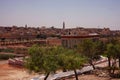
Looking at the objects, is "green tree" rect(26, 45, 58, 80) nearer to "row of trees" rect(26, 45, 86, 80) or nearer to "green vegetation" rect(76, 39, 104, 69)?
Answer: "row of trees" rect(26, 45, 86, 80)

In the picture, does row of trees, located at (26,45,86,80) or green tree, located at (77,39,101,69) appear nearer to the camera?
row of trees, located at (26,45,86,80)

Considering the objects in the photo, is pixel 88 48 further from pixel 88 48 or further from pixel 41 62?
pixel 41 62

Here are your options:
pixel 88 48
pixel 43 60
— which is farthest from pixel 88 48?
pixel 43 60

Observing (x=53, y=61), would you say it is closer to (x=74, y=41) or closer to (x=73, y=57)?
(x=73, y=57)

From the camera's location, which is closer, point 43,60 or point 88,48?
point 43,60

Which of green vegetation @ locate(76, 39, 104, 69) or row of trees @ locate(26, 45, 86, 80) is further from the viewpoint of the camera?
green vegetation @ locate(76, 39, 104, 69)

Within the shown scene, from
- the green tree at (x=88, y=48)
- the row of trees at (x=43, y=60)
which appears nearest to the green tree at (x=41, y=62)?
the row of trees at (x=43, y=60)

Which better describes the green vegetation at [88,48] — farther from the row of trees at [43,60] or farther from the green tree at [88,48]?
the row of trees at [43,60]

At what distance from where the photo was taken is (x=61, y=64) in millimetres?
28609

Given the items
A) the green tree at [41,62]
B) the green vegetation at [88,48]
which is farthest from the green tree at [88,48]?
the green tree at [41,62]

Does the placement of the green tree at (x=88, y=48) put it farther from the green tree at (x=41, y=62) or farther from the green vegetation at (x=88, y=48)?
the green tree at (x=41, y=62)

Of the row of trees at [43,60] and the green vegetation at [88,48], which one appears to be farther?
the green vegetation at [88,48]

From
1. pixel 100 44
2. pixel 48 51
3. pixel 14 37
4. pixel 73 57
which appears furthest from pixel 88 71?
pixel 14 37

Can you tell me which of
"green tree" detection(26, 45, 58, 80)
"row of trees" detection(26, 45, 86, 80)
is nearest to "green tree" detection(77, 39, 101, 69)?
"row of trees" detection(26, 45, 86, 80)
